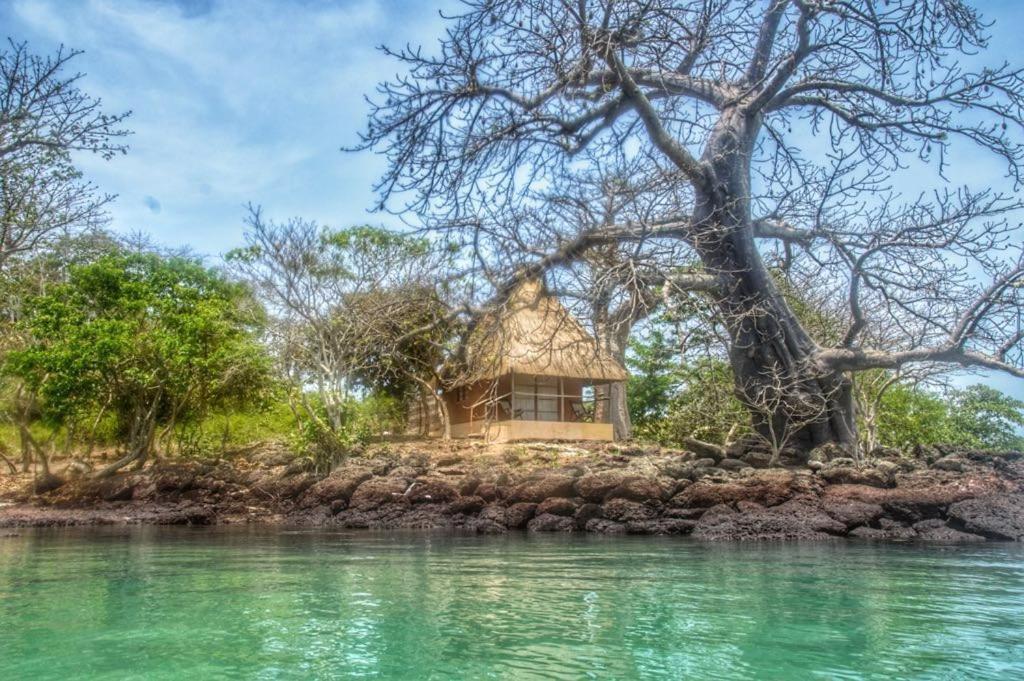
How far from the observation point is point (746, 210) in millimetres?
11008

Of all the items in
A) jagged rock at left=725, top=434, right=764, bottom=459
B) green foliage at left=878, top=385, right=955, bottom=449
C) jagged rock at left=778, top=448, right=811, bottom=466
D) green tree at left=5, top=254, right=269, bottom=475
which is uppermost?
green tree at left=5, top=254, right=269, bottom=475

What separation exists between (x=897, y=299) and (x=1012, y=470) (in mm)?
3189

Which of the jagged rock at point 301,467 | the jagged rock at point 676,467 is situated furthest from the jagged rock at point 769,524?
the jagged rock at point 301,467

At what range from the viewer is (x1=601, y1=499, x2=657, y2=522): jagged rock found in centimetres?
1055

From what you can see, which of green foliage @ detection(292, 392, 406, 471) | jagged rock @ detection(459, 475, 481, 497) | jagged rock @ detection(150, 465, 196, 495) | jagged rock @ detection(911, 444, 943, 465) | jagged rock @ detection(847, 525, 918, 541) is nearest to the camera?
jagged rock @ detection(847, 525, 918, 541)

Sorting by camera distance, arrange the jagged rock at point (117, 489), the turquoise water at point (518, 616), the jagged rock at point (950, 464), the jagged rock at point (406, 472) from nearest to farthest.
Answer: the turquoise water at point (518, 616) < the jagged rock at point (950, 464) < the jagged rock at point (406, 472) < the jagged rock at point (117, 489)

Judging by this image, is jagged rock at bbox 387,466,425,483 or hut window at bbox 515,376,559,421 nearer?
jagged rock at bbox 387,466,425,483

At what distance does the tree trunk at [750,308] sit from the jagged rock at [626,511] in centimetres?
218

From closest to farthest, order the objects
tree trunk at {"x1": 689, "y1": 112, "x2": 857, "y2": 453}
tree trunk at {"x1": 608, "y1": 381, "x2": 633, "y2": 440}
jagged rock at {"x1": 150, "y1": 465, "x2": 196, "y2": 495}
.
A: tree trunk at {"x1": 689, "y1": 112, "x2": 857, "y2": 453}, jagged rock at {"x1": 150, "y1": 465, "x2": 196, "y2": 495}, tree trunk at {"x1": 608, "y1": 381, "x2": 633, "y2": 440}

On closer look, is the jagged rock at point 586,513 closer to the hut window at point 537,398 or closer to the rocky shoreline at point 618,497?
the rocky shoreline at point 618,497

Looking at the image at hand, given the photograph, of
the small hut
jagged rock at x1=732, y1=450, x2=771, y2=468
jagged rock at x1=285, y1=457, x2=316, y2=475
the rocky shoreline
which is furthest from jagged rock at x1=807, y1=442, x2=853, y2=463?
jagged rock at x1=285, y1=457, x2=316, y2=475

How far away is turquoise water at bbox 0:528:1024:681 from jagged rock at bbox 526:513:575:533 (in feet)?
10.9

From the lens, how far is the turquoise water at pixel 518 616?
3.05m

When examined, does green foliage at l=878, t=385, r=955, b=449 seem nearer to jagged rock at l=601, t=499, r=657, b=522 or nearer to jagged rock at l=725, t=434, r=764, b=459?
jagged rock at l=725, t=434, r=764, b=459
